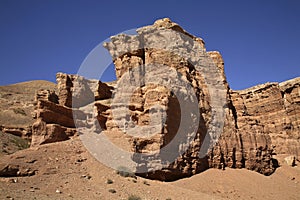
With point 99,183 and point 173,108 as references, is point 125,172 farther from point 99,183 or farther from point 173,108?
point 173,108

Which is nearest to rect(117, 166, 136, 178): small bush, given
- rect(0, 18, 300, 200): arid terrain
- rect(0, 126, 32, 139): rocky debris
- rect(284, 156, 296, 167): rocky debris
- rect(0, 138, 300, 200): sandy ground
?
rect(0, 18, 300, 200): arid terrain

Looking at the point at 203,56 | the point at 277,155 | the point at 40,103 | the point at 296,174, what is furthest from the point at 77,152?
the point at 277,155

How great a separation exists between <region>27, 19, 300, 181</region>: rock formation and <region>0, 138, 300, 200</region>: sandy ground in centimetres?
124

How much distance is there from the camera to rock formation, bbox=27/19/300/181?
18.3m

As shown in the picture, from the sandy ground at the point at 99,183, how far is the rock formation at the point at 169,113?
1.24 meters

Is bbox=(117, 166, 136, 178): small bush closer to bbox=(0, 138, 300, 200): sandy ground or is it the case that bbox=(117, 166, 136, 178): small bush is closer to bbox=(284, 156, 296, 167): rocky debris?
bbox=(0, 138, 300, 200): sandy ground

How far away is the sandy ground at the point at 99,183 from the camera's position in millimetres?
14008

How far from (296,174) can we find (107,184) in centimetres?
1803

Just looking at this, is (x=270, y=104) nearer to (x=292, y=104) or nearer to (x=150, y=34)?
(x=292, y=104)

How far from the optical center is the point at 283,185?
22219 mm

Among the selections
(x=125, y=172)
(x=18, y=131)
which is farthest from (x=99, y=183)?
(x=18, y=131)

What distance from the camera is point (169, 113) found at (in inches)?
733

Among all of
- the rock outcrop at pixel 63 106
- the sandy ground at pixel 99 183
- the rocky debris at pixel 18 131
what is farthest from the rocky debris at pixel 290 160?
the rocky debris at pixel 18 131

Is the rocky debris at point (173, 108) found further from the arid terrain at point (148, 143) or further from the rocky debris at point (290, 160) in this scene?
the rocky debris at point (290, 160)
